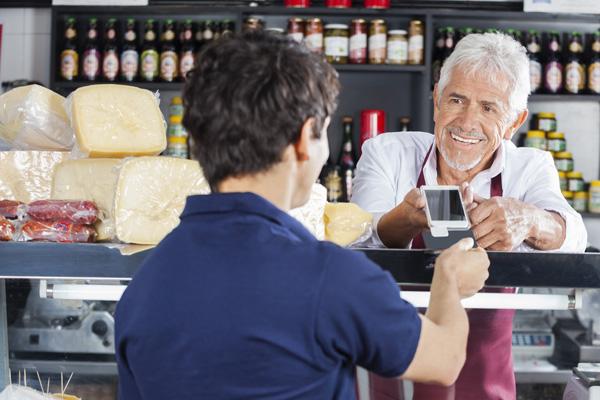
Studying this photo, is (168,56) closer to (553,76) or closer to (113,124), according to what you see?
(553,76)

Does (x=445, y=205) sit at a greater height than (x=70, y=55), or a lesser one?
lesser

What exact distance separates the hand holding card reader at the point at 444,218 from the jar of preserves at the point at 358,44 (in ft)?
8.17

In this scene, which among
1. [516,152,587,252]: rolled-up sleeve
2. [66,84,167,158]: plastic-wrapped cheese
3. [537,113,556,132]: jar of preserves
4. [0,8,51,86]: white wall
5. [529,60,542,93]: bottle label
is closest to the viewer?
[66,84,167,158]: plastic-wrapped cheese

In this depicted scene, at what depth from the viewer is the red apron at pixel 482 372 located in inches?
52.2

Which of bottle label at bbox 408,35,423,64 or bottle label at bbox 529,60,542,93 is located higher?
bottle label at bbox 408,35,423,64

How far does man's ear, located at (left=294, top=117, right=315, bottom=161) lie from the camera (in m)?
→ 0.91

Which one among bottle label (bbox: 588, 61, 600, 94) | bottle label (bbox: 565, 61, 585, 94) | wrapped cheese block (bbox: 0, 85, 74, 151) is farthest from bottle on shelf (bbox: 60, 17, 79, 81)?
bottle label (bbox: 588, 61, 600, 94)

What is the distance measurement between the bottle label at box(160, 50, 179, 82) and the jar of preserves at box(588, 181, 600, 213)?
6.80ft

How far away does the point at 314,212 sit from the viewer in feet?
4.55

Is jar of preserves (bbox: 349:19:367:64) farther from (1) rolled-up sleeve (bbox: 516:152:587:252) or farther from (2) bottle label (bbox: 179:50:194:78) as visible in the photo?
(1) rolled-up sleeve (bbox: 516:152:587:252)

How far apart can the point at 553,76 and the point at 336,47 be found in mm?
1055

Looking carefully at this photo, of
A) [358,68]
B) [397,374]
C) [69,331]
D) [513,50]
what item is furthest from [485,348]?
[358,68]

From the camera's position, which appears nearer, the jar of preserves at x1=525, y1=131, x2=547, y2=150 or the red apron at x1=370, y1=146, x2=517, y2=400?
the red apron at x1=370, y1=146, x2=517, y2=400

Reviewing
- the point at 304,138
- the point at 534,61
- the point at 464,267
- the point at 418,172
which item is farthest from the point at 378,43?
the point at 304,138
